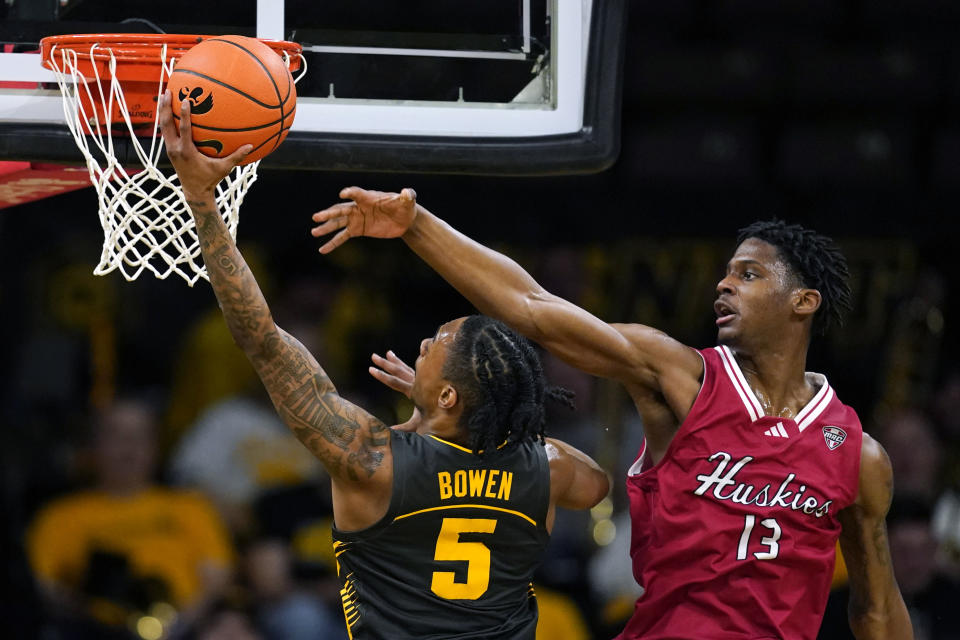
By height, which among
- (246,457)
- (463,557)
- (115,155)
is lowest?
(246,457)

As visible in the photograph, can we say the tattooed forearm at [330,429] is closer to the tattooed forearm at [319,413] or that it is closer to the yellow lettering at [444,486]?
the tattooed forearm at [319,413]

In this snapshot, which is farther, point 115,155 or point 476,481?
point 115,155

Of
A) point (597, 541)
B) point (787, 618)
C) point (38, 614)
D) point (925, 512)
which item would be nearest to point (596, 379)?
point (597, 541)

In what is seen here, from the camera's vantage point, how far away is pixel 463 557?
2.94 meters

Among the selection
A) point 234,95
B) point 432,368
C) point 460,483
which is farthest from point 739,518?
point 234,95

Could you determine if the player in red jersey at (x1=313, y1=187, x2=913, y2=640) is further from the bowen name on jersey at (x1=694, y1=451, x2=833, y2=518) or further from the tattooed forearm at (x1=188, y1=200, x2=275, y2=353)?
the tattooed forearm at (x1=188, y1=200, x2=275, y2=353)

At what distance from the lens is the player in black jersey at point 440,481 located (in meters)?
2.85

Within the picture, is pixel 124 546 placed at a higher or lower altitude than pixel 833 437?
lower

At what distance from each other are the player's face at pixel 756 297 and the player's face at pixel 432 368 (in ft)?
2.28

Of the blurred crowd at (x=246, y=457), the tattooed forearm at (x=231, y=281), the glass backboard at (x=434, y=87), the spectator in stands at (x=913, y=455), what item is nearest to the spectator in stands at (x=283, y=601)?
the blurred crowd at (x=246, y=457)

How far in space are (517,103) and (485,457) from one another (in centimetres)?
107

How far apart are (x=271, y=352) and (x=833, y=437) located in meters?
1.37

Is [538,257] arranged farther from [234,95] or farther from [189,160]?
[189,160]

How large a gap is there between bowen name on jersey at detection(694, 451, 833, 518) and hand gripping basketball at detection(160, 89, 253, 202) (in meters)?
1.30
